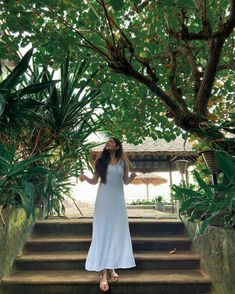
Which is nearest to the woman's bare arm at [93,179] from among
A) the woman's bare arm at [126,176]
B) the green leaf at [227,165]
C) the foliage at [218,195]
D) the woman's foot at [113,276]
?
the woman's bare arm at [126,176]

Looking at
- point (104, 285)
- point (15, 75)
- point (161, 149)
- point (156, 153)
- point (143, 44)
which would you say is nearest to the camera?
point (15, 75)

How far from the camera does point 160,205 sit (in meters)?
11.8

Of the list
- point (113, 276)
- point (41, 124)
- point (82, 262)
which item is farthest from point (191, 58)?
point (82, 262)

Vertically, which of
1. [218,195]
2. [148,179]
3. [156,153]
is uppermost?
[148,179]

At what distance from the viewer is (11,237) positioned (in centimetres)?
320

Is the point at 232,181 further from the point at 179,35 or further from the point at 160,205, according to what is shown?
the point at 160,205

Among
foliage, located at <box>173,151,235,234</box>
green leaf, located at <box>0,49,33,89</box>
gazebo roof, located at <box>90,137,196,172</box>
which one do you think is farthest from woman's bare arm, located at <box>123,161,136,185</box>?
gazebo roof, located at <box>90,137,196,172</box>

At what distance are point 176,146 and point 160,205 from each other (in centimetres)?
238

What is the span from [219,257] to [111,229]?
43.7 inches

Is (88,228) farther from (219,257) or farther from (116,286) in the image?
(219,257)

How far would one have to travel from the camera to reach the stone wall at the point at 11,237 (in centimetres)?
296

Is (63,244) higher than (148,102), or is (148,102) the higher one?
(148,102)

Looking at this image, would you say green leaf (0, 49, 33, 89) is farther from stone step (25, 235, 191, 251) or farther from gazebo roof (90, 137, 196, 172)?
gazebo roof (90, 137, 196, 172)

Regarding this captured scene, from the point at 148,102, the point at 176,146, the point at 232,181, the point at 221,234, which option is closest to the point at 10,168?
the point at 232,181
